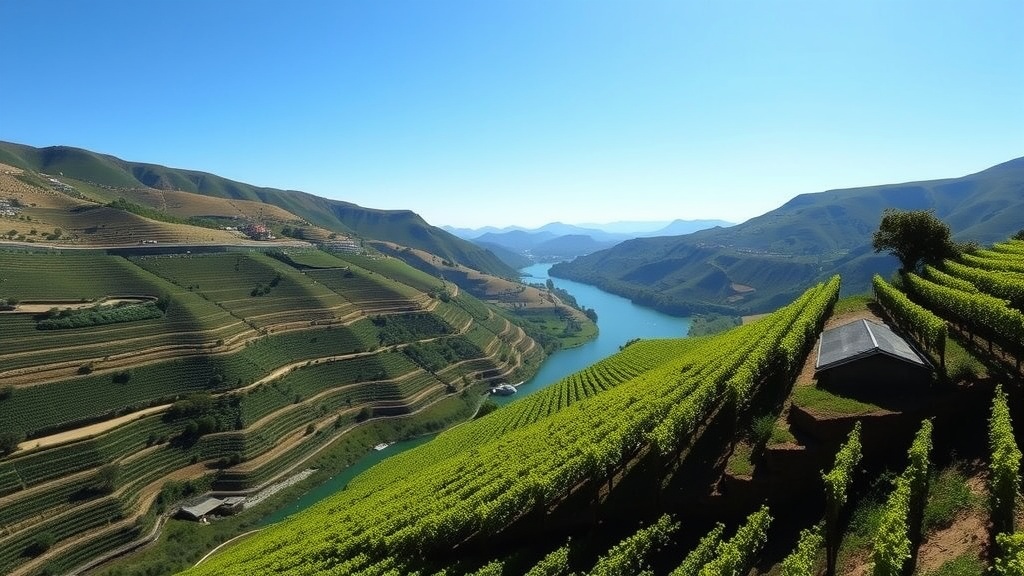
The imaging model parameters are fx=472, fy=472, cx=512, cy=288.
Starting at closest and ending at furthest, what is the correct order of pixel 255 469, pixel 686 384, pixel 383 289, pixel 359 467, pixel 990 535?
pixel 990 535 < pixel 686 384 < pixel 255 469 < pixel 359 467 < pixel 383 289

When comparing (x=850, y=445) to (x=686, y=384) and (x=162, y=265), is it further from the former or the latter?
(x=162, y=265)

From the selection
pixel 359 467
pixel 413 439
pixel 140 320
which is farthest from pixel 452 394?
pixel 140 320

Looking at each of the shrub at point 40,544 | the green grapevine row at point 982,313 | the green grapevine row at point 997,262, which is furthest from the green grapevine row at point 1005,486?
the shrub at point 40,544

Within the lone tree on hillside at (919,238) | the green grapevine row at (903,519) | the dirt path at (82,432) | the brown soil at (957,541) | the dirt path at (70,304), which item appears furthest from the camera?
the dirt path at (70,304)

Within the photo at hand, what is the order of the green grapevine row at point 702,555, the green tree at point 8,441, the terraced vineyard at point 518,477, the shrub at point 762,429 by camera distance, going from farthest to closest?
the green tree at point 8,441, the terraced vineyard at point 518,477, the shrub at point 762,429, the green grapevine row at point 702,555

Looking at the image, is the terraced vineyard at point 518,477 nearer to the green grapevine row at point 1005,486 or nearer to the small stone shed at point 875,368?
the small stone shed at point 875,368

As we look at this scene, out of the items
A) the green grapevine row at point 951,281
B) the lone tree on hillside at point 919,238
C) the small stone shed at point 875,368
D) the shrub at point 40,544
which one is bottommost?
the shrub at point 40,544

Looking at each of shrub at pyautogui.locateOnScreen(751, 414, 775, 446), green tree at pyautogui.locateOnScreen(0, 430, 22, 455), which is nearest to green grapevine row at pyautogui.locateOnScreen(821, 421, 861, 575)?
shrub at pyautogui.locateOnScreen(751, 414, 775, 446)

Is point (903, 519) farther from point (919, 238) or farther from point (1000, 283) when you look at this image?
point (919, 238)
